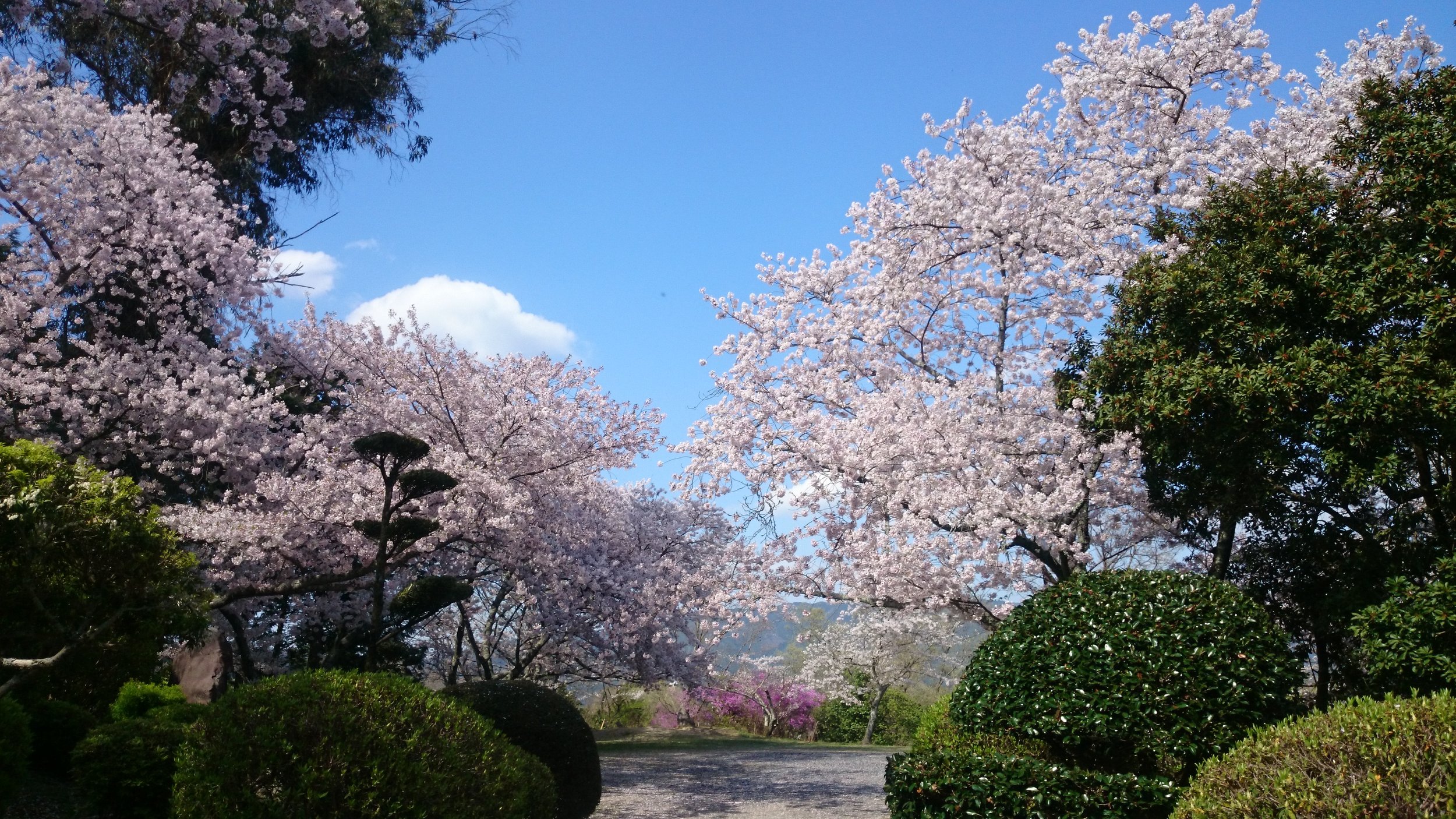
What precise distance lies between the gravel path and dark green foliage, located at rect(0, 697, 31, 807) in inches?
216

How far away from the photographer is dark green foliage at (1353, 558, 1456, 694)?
748 centimetres

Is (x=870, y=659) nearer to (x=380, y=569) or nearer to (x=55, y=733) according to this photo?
(x=380, y=569)

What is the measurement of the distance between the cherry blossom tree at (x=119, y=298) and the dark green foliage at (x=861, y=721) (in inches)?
795

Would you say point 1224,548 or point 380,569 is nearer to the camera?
point 380,569

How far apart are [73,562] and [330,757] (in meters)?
2.68

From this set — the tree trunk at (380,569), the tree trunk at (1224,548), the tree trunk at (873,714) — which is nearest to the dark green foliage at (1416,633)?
the tree trunk at (1224,548)

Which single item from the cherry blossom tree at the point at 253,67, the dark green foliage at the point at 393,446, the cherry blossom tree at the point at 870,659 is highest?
the cherry blossom tree at the point at 253,67

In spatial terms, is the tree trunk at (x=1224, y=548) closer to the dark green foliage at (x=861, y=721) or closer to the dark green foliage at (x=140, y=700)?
the dark green foliage at (x=140, y=700)

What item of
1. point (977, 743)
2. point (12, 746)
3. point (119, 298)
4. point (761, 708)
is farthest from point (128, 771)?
point (761, 708)

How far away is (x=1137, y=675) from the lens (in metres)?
7.42

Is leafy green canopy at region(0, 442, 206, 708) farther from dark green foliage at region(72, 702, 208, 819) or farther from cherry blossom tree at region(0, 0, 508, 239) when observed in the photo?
cherry blossom tree at region(0, 0, 508, 239)

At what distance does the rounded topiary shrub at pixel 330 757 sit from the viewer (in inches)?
233

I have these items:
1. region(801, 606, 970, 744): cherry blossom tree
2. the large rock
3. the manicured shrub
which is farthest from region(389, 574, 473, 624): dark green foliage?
region(801, 606, 970, 744): cherry blossom tree

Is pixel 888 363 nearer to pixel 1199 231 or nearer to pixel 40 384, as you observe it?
pixel 1199 231
